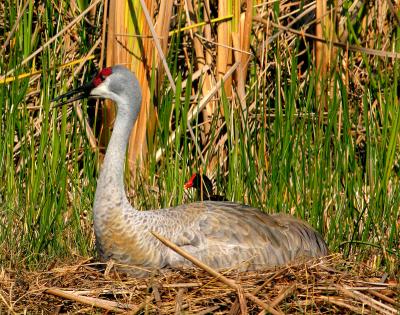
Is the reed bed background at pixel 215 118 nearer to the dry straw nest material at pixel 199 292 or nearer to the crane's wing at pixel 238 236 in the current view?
the crane's wing at pixel 238 236

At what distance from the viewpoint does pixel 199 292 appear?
5.40 m

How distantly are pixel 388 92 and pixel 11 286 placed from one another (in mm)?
2782

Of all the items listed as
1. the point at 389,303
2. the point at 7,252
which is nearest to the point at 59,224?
the point at 7,252

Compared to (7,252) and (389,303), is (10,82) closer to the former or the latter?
(7,252)

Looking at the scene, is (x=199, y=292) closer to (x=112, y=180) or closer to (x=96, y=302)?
(x=96, y=302)

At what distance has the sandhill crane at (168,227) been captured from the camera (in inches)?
228

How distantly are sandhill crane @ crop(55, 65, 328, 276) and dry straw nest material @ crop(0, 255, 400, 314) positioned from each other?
17cm

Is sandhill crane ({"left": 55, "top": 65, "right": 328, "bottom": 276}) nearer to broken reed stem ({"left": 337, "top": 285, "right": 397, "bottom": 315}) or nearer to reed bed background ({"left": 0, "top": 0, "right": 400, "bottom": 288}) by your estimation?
reed bed background ({"left": 0, "top": 0, "right": 400, "bottom": 288})

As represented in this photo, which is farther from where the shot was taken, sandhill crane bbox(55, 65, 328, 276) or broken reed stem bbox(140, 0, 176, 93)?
broken reed stem bbox(140, 0, 176, 93)

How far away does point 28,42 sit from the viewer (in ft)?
24.2

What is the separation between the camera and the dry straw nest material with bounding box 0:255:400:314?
17.2 ft

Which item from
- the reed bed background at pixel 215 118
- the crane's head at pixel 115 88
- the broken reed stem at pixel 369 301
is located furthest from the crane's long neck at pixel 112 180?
the broken reed stem at pixel 369 301

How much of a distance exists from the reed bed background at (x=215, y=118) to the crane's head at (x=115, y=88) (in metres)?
0.70

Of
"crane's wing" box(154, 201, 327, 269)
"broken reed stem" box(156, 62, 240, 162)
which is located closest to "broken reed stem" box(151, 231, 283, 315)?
"crane's wing" box(154, 201, 327, 269)
